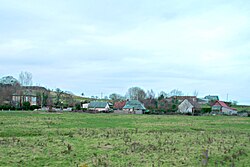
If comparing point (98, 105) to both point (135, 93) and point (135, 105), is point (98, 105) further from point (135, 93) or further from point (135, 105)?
point (135, 93)

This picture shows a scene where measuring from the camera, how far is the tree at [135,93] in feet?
413

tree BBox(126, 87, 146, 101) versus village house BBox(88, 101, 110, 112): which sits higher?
tree BBox(126, 87, 146, 101)

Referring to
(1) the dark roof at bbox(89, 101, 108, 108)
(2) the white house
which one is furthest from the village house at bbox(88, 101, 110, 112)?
(2) the white house

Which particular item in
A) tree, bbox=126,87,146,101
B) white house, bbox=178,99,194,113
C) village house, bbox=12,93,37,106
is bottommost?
white house, bbox=178,99,194,113

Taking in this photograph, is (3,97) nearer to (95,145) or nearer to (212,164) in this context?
(95,145)

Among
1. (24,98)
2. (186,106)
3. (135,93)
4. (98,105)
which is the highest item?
(135,93)

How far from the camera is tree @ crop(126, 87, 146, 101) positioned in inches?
4953

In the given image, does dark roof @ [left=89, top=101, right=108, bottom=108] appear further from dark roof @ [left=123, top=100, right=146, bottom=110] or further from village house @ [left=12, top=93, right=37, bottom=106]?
village house @ [left=12, top=93, right=37, bottom=106]

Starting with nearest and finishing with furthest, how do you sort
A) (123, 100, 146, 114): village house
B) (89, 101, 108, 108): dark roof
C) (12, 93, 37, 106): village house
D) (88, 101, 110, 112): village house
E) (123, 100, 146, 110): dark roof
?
(123, 100, 146, 114): village house, (123, 100, 146, 110): dark roof, (12, 93, 37, 106): village house, (88, 101, 110, 112): village house, (89, 101, 108, 108): dark roof

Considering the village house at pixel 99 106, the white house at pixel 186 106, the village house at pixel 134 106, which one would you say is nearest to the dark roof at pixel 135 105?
the village house at pixel 134 106

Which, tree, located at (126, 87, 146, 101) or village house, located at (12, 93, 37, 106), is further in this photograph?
tree, located at (126, 87, 146, 101)

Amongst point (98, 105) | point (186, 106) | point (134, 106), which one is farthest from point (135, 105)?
point (186, 106)

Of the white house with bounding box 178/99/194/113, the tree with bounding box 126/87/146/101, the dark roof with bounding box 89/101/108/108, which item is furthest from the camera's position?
the tree with bounding box 126/87/146/101

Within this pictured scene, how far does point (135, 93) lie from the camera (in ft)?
434
